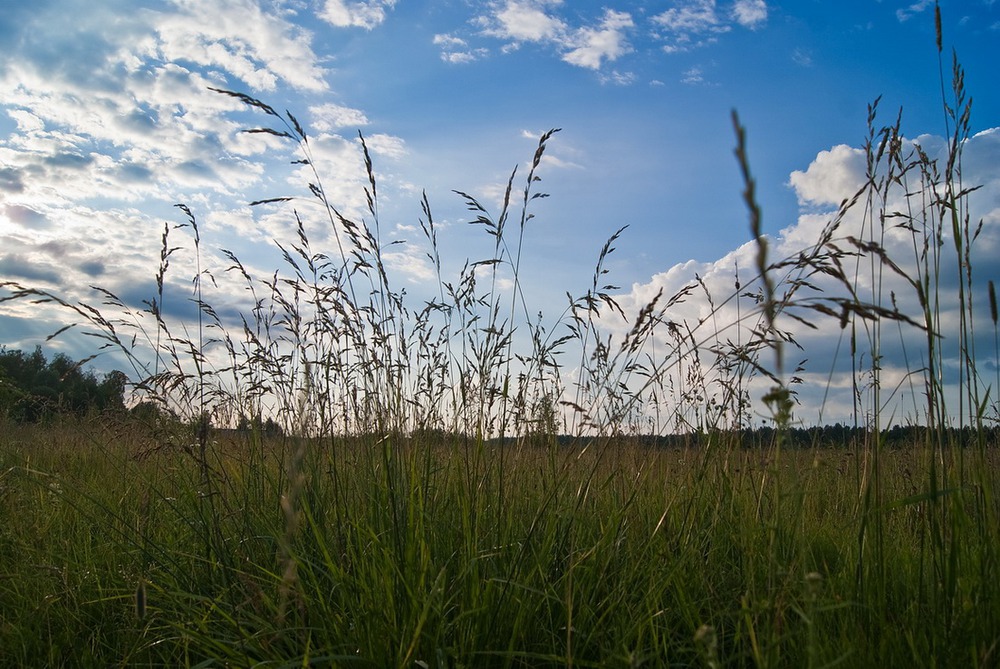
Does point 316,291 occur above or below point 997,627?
above

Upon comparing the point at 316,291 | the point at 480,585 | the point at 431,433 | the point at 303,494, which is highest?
the point at 316,291

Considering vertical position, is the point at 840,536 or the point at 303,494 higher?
the point at 303,494

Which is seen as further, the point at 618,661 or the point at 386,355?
the point at 386,355

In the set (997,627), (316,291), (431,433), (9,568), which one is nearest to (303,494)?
(431,433)

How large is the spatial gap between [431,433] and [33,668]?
5.56ft

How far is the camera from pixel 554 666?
6.71ft

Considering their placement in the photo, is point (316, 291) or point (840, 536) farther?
point (840, 536)

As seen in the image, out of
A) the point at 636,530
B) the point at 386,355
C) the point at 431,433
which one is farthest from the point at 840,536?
the point at 386,355

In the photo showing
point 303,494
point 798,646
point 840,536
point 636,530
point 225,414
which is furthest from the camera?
point 225,414

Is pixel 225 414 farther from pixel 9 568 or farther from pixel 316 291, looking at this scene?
pixel 316 291

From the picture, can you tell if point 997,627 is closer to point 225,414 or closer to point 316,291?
point 316,291

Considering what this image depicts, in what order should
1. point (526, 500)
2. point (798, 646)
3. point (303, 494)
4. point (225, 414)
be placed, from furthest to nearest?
1. point (225, 414)
2. point (526, 500)
3. point (303, 494)
4. point (798, 646)

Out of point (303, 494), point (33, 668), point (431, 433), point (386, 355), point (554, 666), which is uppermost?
point (386, 355)

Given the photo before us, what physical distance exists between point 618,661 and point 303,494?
1.46 meters
